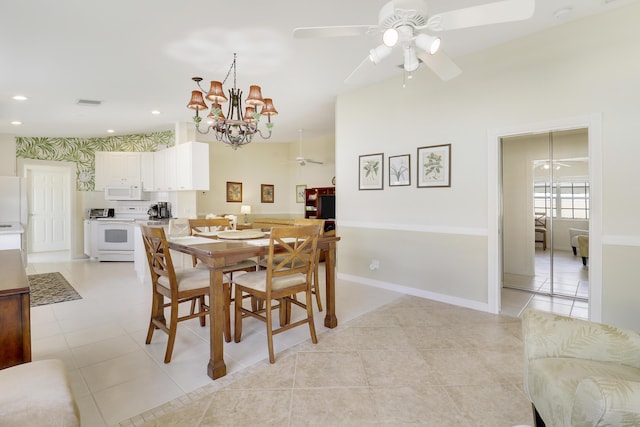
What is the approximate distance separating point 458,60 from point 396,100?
→ 0.81 m

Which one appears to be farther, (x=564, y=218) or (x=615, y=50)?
(x=564, y=218)

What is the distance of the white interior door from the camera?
23.7 ft

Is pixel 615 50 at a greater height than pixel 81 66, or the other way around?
pixel 81 66

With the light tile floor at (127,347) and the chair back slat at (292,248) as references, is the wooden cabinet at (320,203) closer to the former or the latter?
the light tile floor at (127,347)

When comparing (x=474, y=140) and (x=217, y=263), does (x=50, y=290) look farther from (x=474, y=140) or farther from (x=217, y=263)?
(x=474, y=140)

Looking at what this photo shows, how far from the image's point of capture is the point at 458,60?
139 inches

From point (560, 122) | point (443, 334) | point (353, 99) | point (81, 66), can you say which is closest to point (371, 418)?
point (443, 334)

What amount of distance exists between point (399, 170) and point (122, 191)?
5.47m

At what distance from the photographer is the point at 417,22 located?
1.85 metres

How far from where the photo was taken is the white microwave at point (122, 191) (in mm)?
6434

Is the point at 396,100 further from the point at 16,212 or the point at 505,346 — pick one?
the point at 16,212

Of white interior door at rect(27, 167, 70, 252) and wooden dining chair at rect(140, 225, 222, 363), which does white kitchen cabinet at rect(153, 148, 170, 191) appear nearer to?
white interior door at rect(27, 167, 70, 252)

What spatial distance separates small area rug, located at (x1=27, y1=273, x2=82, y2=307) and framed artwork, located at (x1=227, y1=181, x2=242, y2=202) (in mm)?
3656

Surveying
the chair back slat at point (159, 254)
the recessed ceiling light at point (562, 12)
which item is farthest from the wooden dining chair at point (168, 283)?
the recessed ceiling light at point (562, 12)
